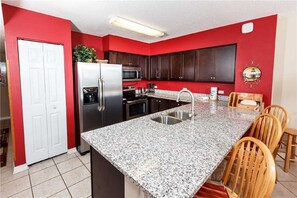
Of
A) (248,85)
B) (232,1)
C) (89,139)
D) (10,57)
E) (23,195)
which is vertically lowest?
(23,195)

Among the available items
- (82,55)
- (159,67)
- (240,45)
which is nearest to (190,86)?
(159,67)

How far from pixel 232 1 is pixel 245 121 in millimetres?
1733

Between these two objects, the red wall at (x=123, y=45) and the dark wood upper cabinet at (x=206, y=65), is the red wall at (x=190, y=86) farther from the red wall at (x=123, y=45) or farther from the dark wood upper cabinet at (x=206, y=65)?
the red wall at (x=123, y=45)

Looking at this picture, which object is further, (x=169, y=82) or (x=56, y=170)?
(x=169, y=82)

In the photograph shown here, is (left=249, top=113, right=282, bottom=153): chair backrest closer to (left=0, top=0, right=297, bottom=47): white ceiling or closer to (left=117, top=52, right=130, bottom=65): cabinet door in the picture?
(left=0, top=0, right=297, bottom=47): white ceiling

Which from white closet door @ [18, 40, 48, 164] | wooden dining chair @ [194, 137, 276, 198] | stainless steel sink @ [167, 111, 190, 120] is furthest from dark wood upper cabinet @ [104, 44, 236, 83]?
wooden dining chair @ [194, 137, 276, 198]

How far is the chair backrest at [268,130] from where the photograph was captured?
148cm

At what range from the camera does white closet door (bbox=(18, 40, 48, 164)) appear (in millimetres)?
2441

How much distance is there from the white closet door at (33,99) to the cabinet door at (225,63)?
133 inches

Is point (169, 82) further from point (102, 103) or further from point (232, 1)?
point (232, 1)

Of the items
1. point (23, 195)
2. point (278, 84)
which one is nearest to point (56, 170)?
point (23, 195)

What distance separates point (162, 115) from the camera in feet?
7.35

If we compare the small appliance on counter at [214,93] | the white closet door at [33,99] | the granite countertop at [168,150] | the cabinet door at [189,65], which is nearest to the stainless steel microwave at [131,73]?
the cabinet door at [189,65]

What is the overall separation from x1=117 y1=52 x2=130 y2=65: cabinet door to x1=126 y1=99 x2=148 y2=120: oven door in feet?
3.62
